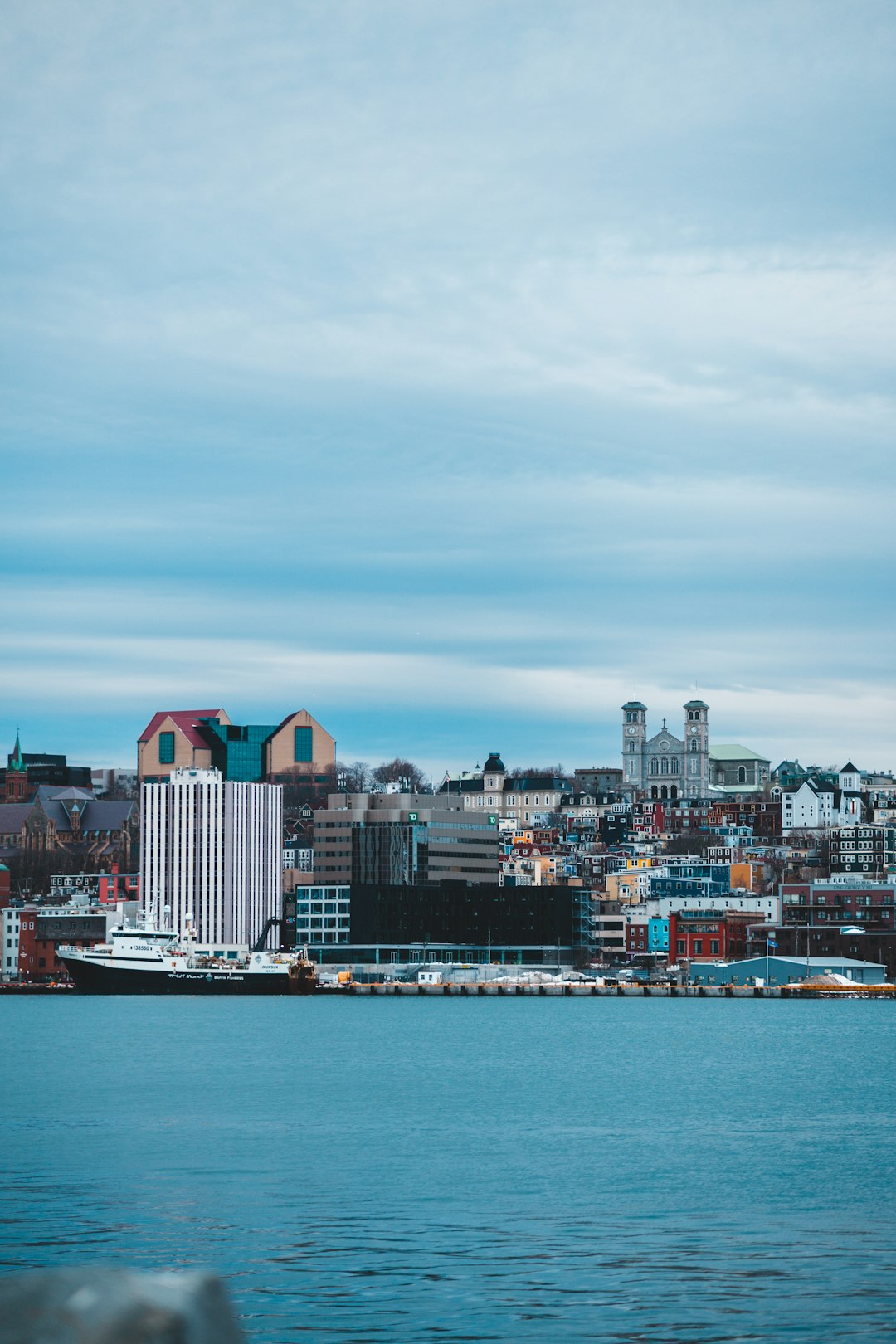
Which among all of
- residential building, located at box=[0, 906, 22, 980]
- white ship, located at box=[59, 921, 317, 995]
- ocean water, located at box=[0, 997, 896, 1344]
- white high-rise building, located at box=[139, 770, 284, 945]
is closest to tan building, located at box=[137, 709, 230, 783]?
white high-rise building, located at box=[139, 770, 284, 945]

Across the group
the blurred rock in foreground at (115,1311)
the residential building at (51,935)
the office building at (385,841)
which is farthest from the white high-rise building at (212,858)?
the blurred rock in foreground at (115,1311)

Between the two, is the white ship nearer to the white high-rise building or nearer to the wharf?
the wharf

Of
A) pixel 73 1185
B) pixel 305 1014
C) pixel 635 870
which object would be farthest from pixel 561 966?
pixel 73 1185

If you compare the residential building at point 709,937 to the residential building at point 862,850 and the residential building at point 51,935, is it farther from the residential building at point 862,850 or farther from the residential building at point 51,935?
the residential building at point 51,935

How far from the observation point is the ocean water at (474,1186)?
55.8 feet

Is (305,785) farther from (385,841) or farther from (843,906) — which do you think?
(843,906)

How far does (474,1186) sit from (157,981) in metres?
90.2

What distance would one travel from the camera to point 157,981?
11388cm

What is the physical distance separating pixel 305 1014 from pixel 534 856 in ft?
302

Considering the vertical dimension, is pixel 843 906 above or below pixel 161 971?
above

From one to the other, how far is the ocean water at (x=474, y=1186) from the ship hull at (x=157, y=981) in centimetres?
5246

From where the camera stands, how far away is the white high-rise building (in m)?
154

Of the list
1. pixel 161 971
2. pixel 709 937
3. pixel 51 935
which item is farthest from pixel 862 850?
pixel 161 971

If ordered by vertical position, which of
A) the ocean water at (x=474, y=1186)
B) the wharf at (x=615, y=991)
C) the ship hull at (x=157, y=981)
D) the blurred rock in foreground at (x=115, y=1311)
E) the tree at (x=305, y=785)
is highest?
the tree at (x=305, y=785)
